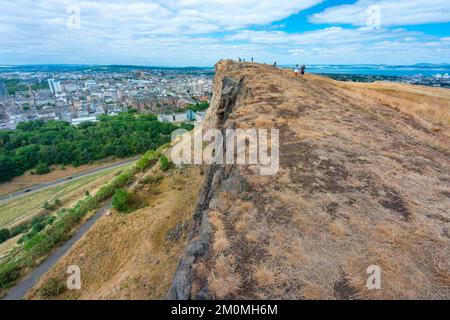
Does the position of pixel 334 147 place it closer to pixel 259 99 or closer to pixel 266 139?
Result: pixel 266 139

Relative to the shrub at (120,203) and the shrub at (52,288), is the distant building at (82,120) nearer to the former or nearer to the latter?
the shrub at (120,203)

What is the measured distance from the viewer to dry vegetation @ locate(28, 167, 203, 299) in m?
9.47

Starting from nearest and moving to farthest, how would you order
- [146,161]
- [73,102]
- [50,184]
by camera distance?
[146,161], [50,184], [73,102]

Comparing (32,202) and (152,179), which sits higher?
(152,179)

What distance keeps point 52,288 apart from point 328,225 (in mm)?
13219

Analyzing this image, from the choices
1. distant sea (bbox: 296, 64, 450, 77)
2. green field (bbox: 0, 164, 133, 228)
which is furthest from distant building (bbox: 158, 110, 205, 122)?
green field (bbox: 0, 164, 133, 228)

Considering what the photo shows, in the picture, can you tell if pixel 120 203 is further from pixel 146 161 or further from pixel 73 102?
pixel 73 102

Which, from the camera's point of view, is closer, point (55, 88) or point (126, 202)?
point (126, 202)

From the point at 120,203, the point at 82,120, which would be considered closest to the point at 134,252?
the point at 120,203

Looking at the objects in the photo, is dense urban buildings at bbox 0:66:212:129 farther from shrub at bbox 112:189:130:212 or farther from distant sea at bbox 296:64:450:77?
shrub at bbox 112:189:130:212

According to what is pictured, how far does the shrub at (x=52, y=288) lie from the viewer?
11.0m

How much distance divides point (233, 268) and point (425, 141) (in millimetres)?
10571

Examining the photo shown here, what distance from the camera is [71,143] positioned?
163ft

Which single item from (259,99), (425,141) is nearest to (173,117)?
(259,99)
